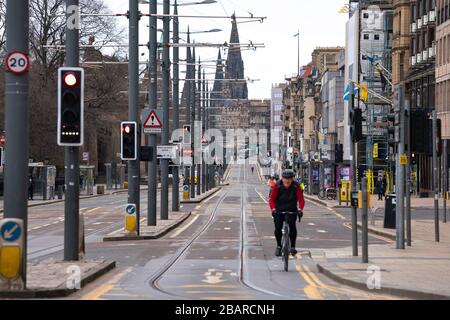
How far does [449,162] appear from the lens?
65312mm

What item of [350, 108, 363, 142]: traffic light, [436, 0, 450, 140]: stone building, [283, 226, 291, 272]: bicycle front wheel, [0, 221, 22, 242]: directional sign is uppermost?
[436, 0, 450, 140]: stone building

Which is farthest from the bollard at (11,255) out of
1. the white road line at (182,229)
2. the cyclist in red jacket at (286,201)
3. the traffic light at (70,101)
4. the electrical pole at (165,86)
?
the electrical pole at (165,86)

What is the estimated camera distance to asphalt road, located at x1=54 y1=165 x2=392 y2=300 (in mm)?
13852

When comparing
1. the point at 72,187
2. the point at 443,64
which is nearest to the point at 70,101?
the point at 72,187

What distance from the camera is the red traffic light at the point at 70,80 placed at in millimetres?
16094

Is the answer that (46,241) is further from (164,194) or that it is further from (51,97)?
(51,97)

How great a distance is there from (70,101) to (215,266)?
4.79 m

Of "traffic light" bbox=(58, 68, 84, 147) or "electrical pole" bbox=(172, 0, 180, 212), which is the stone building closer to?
"electrical pole" bbox=(172, 0, 180, 212)

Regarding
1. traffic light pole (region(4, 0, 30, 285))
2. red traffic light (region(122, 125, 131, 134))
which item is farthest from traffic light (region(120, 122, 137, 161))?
traffic light pole (region(4, 0, 30, 285))

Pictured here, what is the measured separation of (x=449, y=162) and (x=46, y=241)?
1704 inches

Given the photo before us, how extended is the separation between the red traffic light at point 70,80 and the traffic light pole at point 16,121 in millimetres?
2500

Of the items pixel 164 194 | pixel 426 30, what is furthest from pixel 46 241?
pixel 426 30

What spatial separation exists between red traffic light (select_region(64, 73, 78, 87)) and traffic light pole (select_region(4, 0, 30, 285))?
2.50 meters

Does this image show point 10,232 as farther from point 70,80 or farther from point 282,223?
point 282,223
